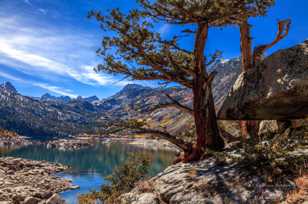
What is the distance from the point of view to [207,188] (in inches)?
334

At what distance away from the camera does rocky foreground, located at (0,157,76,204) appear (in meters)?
42.3

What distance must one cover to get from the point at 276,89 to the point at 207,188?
4.71 m

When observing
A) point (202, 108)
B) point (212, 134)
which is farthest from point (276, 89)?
point (212, 134)

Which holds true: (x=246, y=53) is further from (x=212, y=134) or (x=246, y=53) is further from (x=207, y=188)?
(x=207, y=188)

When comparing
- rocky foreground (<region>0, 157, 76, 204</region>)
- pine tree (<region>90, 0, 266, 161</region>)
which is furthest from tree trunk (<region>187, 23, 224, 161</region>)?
rocky foreground (<region>0, 157, 76, 204</region>)

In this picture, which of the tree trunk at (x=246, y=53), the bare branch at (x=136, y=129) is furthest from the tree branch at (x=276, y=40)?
the bare branch at (x=136, y=129)

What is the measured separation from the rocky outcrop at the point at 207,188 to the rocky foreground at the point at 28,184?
1205 inches

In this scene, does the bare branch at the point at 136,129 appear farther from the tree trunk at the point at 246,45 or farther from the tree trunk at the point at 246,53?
the tree trunk at the point at 246,45

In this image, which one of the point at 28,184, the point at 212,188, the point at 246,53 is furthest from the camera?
the point at 28,184

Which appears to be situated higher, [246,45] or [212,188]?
[246,45]

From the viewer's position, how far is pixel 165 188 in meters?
9.65

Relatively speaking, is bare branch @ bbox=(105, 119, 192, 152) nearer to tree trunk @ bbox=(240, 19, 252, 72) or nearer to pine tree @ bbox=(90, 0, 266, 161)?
pine tree @ bbox=(90, 0, 266, 161)

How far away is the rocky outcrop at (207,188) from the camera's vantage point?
750 centimetres

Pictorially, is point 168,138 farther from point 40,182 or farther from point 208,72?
point 40,182
